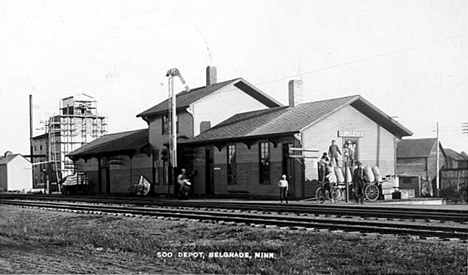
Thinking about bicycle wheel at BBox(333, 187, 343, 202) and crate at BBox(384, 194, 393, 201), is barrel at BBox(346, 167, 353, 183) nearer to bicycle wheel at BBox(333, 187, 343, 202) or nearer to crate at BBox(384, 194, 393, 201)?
bicycle wheel at BBox(333, 187, 343, 202)

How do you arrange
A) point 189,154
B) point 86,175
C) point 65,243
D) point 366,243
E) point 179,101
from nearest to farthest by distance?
point 366,243, point 65,243, point 189,154, point 179,101, point 86,175

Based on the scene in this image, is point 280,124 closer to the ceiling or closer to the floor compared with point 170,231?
closer to the ceiling

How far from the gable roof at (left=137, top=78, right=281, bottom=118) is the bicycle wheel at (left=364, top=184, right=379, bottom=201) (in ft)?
44.1

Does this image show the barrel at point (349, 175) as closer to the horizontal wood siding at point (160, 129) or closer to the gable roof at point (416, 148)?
the horizontal wood siding at point (160, 129)

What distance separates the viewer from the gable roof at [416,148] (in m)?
66.4

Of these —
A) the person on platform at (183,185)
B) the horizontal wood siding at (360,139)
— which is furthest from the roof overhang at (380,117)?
the person on platform at (183,185)

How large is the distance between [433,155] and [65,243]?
57740mm

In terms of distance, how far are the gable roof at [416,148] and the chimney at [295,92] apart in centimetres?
3451

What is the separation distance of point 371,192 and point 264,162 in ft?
20.4

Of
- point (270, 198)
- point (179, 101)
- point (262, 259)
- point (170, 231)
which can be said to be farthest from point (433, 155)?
point (262, 259)

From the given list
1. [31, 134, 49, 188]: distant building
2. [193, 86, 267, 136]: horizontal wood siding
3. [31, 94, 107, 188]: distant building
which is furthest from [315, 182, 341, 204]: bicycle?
[31, 134, 49, 188]: distant building

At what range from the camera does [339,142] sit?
31766 mm

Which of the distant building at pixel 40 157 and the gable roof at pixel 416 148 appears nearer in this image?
the gable roof at pixel 416 148

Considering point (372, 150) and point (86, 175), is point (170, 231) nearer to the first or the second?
point (372, 150)
